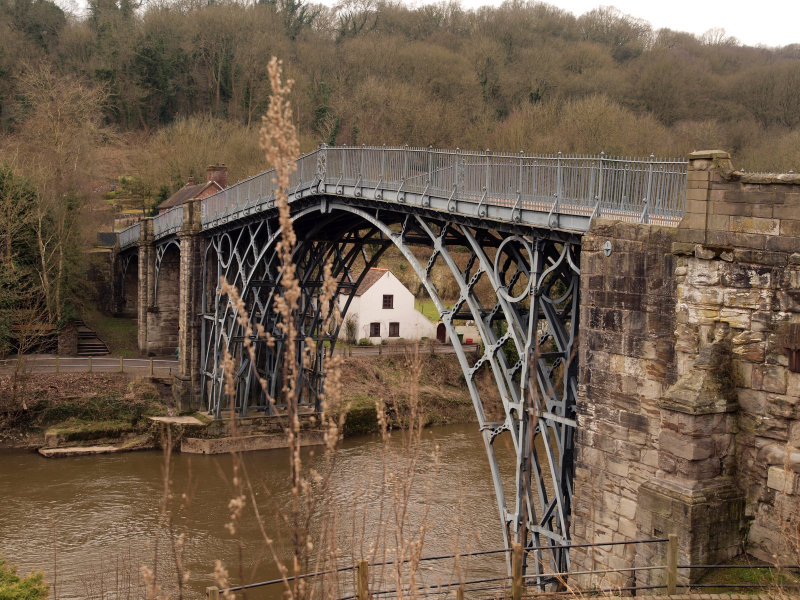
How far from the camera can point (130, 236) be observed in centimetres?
4184

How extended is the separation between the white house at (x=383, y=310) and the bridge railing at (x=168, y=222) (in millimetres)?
8051

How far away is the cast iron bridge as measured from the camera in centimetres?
1225

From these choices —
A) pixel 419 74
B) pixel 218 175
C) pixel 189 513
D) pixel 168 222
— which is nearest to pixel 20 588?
pixel 189 513

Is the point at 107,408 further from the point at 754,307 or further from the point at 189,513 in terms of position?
the point at 754,307

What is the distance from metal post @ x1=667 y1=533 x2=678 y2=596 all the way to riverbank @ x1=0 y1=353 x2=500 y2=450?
18.3 meters

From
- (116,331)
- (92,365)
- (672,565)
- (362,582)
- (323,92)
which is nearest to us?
(362,582)

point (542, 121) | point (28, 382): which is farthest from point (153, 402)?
point (542, 121)

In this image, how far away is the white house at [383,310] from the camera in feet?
130

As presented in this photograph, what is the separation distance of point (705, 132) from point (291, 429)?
1501 inches

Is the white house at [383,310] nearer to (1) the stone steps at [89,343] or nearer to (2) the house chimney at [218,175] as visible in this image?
(2) the house chimney at [218,175]

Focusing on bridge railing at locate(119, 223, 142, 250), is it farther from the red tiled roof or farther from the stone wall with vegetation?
the stone wall with vegetation

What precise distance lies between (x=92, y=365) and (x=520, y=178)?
23276 mm

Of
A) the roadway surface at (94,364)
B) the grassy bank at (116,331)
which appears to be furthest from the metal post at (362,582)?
the grassy bank at (116,331)

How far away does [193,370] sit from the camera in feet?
105
